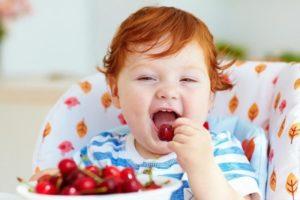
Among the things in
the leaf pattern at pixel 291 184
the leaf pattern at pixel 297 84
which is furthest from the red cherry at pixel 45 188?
the leaf pattern at pixel 297 84

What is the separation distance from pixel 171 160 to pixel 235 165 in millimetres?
119

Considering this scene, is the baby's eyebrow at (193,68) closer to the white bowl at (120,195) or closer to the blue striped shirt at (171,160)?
the blue striped shirt at (171,160)

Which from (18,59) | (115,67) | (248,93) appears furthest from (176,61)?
(18,59)

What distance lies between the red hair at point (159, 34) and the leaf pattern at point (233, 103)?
241 millimetres

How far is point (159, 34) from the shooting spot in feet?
4.12

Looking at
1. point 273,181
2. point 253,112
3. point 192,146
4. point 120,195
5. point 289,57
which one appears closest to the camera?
point 120,195

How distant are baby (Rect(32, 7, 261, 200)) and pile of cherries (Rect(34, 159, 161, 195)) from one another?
0.31 meters

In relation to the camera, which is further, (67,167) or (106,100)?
(106,100)

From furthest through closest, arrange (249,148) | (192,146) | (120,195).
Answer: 1. (249,148)
2. (192,146)
3. (120,195)

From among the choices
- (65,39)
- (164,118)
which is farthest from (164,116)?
(65,39)

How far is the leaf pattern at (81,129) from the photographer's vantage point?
1607 millimetres

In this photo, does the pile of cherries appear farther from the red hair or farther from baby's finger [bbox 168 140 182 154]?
the red hair

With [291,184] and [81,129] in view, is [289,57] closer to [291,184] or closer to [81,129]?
[81,129]

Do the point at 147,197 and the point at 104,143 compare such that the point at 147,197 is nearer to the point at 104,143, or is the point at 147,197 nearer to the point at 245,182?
the point at 245,182
